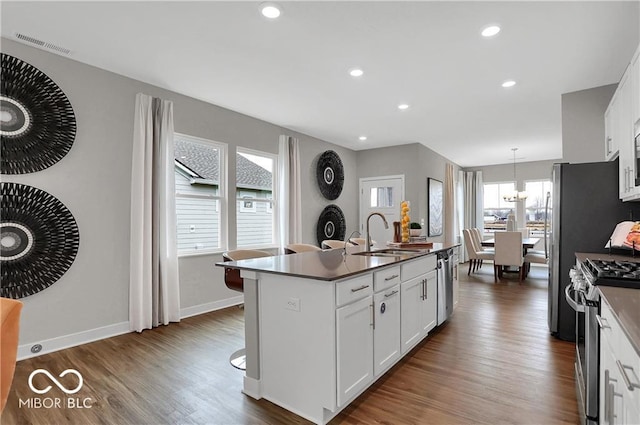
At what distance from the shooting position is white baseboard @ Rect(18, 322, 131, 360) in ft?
9.18

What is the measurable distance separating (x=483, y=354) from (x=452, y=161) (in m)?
6.75

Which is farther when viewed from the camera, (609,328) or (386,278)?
(386,278)

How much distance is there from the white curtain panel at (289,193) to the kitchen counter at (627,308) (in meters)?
4.17

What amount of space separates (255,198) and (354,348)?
340cm

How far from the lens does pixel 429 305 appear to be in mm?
3186

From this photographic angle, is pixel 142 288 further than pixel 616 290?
Yes

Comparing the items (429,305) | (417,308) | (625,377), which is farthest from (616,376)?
(429,305)

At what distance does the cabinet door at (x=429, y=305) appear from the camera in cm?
304

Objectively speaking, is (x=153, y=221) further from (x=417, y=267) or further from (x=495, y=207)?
(x=495, y=207)

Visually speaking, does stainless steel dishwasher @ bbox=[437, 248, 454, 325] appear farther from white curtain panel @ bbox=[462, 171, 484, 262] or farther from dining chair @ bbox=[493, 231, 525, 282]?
white curtain panel @ bbox=[462, 171, 484, 262]

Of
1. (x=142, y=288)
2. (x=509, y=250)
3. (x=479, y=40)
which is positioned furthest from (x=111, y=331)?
(x=509, y=250)

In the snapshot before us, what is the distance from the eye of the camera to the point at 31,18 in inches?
97.8

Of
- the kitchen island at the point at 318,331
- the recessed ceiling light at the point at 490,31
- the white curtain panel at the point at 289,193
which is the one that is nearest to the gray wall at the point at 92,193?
the white curtain panel at the point at 289,193

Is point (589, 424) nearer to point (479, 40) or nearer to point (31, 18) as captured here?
point (479, 40)
